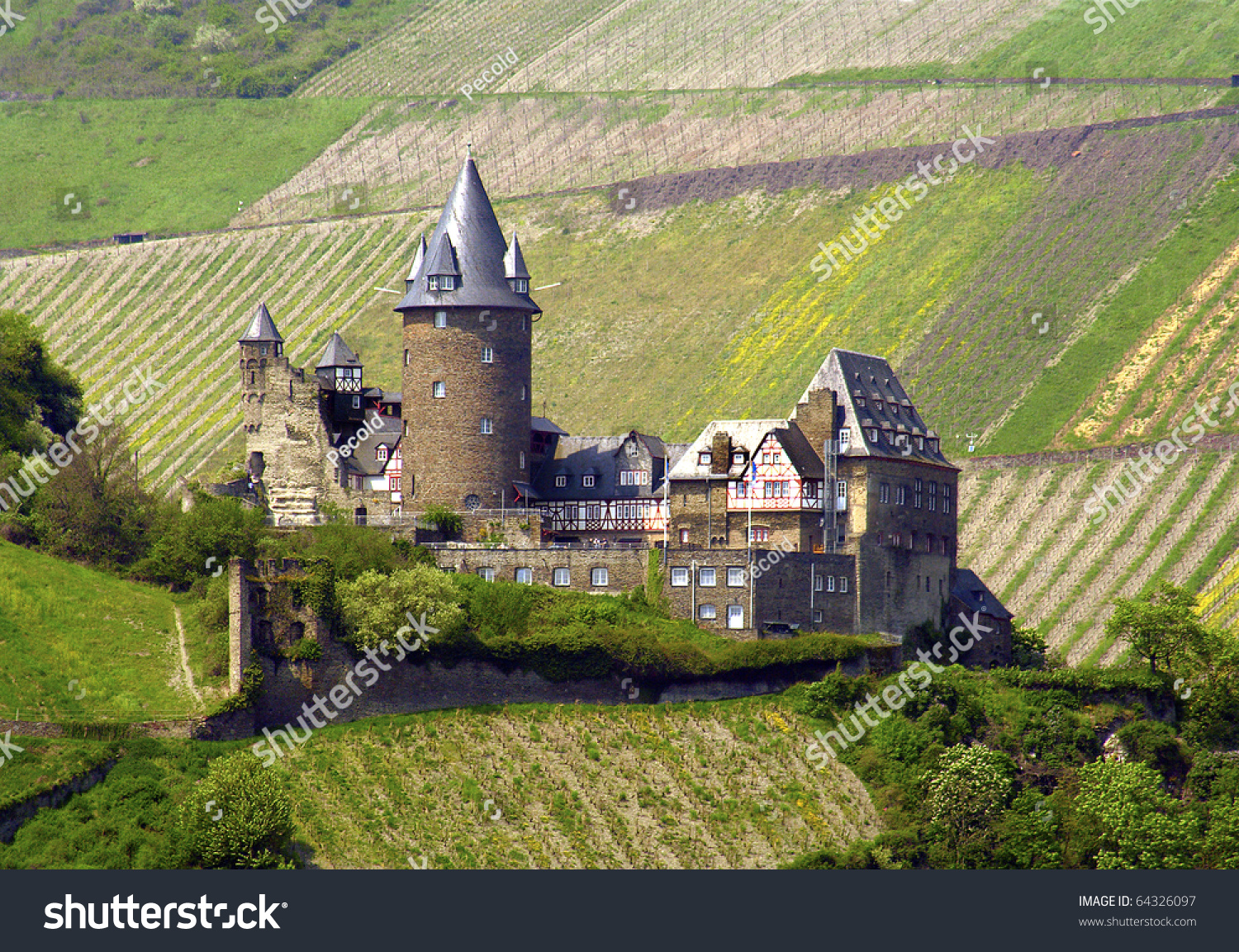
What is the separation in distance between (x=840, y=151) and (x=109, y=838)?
393 ft

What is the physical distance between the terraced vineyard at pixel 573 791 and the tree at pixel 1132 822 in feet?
28.5

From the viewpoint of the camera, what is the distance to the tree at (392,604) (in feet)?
269

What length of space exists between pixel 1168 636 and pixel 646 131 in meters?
109

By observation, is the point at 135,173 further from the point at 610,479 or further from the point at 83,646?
the point at 83,646

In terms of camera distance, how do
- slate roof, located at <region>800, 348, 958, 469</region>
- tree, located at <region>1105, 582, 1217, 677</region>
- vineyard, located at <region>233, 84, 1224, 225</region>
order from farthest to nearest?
vineyard, located at <region>233, 84, 1224, 225</region> < slate roof, located at <region>800, 348, 958, 469</region> < tree, located at <region>1105, 582, 1217, 677</region>

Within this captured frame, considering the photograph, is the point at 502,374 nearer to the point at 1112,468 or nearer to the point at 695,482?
the point at 695,482

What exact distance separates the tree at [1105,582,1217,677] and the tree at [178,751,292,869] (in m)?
39.2

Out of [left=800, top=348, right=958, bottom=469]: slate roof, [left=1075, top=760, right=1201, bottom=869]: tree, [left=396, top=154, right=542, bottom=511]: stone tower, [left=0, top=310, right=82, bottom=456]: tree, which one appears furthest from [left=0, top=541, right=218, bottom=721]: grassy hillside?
[left=1075, top=760, right=1201, bottom=869]: tree

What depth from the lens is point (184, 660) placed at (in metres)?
81.9

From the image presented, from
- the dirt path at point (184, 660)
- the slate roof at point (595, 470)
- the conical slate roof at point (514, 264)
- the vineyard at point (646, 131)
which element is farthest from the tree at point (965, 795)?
the vineyard at point (646, 131)

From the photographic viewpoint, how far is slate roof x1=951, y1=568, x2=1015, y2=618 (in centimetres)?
9838

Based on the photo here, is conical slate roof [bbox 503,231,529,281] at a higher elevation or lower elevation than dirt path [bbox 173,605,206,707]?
higher

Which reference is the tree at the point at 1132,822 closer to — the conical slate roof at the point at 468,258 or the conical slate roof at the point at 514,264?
the conical slate roof at the point at 468,258

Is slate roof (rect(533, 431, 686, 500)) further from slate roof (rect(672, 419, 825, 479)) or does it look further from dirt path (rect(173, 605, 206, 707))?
dirt path (rect(173, 605, 206, 707))
